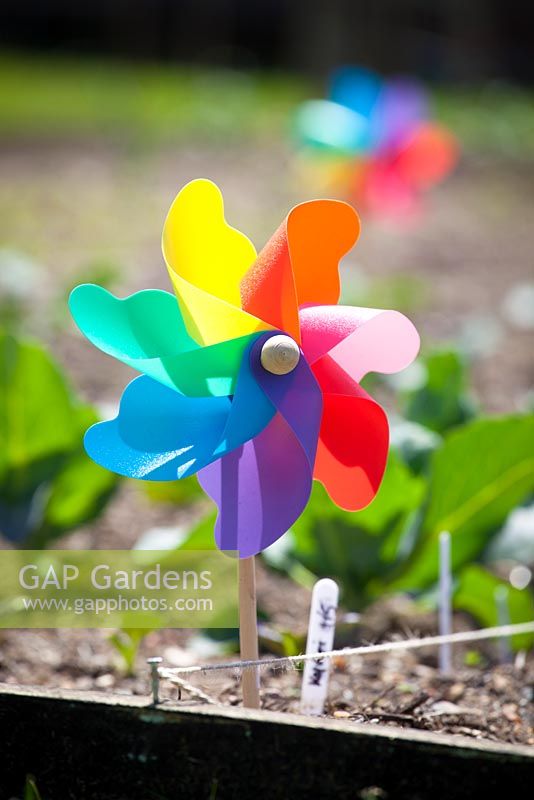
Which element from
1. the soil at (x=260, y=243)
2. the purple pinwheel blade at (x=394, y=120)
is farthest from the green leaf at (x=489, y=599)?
the purple pinwheel blade at (x=394, y=120)

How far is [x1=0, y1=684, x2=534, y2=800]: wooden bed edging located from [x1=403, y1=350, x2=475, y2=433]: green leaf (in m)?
0.68

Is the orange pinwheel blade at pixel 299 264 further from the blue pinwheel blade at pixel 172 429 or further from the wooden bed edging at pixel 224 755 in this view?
the wooden bed edging at pixel 224 755

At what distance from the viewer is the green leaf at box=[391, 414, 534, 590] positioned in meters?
1.28

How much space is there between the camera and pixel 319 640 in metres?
1.04

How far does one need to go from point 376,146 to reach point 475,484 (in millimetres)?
1866

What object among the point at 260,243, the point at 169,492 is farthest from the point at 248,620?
the point at 260,243

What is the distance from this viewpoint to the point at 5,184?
13.8 feet

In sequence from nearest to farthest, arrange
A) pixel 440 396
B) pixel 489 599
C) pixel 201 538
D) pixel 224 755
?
1. pixel 224 755
2. pixel 201 538
3. pixel 489 599
4. pixel 440 396

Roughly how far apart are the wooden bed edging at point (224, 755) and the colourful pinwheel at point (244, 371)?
15cm

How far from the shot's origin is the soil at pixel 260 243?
123 cm

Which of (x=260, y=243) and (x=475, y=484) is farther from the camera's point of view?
(x=260, y=243)

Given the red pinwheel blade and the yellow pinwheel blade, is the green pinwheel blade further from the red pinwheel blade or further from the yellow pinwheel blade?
the red pinwheel blade

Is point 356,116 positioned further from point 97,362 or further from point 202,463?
point 202,463

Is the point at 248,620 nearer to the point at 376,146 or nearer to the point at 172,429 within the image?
the point at 172,429
